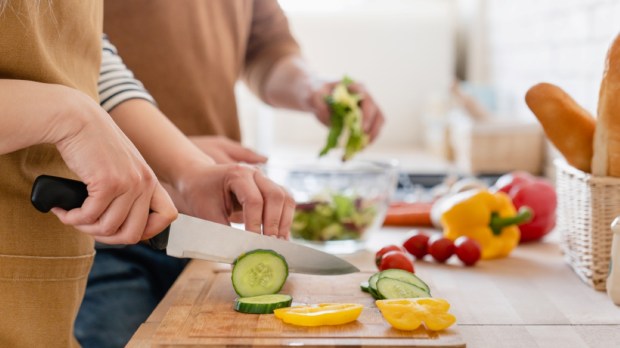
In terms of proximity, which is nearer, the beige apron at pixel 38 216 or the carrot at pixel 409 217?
the beige apron at pixel 38 216

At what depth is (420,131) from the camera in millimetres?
4652

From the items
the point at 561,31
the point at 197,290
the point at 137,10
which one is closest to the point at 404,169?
the point at 561,31

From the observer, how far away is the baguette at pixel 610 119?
1.16 m

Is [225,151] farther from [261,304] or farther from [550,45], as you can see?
[550,45]

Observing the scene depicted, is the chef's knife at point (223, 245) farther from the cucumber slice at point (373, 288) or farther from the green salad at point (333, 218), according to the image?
the green salad at point (333, 218)

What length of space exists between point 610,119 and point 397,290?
1.29 feet

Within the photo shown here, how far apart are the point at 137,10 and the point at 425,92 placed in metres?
3.29

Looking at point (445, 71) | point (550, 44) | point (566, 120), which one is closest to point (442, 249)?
point (566, 120)

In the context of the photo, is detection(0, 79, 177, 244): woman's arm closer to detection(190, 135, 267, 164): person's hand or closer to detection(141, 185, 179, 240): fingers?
detection(141, 185, 179, 240): fingers

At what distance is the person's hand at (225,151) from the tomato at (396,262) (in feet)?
1.21

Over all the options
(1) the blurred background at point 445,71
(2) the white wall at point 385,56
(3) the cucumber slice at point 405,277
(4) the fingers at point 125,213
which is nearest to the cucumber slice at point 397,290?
(3) the cucumber slice at point 405,277

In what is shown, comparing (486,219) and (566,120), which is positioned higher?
(566,120)

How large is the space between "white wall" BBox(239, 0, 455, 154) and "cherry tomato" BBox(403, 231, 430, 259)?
314 centimetres

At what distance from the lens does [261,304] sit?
1.03 meters
